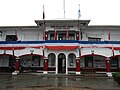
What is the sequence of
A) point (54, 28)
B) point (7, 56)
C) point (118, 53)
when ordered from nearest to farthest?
point (118, 53)
point (54, 28)
point (7, 56)

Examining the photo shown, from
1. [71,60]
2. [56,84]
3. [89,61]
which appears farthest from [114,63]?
[56,84]

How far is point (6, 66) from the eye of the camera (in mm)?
32469

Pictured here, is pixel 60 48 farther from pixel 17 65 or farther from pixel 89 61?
pixel 17 65

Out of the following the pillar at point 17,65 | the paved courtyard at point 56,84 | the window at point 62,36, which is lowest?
the paved courtyard at point 56,84

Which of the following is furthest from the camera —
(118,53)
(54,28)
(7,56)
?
(7,56)

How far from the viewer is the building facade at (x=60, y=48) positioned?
2873 centimetres

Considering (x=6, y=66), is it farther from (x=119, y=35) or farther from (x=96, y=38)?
(x=119, y=35)

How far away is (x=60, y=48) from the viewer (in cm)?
2867

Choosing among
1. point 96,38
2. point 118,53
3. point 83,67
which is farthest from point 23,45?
point 118,53

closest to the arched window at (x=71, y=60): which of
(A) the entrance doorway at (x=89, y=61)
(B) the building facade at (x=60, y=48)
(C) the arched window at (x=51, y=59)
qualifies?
(B) the building facade at (x=60, y=48)

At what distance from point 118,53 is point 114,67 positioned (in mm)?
3226

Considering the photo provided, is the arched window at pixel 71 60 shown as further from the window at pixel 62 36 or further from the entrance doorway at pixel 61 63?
the window at pixel 62 36

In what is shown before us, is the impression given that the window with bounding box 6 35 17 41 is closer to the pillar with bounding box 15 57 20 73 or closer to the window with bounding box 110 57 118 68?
the pillar with bounding box 15 57 20 73

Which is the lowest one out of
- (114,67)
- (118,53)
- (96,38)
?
(114,67)
